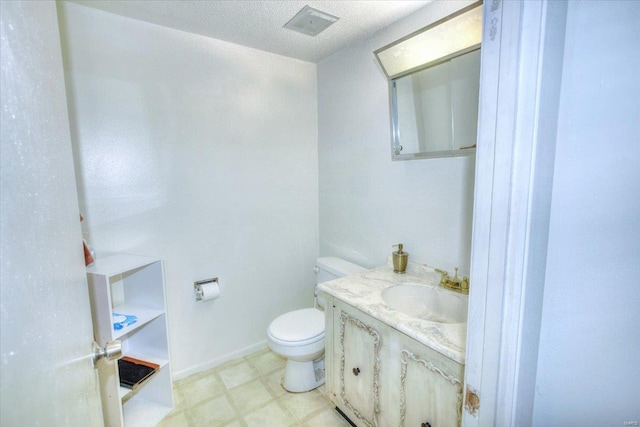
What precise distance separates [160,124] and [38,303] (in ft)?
5.42

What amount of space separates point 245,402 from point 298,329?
0.55 metres

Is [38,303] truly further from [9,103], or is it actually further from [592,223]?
[592,223]

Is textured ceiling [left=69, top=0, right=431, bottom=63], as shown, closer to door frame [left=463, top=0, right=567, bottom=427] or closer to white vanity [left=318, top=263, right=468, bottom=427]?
door frame [left=463, top=0, right=567, bottom=427]

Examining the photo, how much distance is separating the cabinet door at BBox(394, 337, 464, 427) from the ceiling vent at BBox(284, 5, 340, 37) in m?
1.72

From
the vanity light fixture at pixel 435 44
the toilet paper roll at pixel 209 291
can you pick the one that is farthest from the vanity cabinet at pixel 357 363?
the vanity light fixture at pixel 435 44

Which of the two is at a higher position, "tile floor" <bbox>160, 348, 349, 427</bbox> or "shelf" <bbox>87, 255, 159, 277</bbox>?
"shelf" <bbox>87, 255, 159, 277</bbox>

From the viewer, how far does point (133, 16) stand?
1.69 metres

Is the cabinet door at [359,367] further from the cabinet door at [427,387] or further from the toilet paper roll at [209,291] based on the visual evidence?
the toilet paper roll at [209,291]

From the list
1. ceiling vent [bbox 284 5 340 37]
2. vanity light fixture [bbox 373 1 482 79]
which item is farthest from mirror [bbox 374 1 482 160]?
ceiling vent [bbox 284 5 340 37]

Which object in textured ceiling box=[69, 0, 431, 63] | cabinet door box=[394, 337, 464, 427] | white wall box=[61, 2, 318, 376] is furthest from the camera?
white wall box=[61, 2, 318, 376]

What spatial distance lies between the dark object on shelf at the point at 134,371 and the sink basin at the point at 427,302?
140cm

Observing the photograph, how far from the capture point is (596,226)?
1.98ft

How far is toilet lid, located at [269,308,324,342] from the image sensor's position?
179 centimetres

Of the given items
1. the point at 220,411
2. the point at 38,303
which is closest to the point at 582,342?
the point at 38,303
